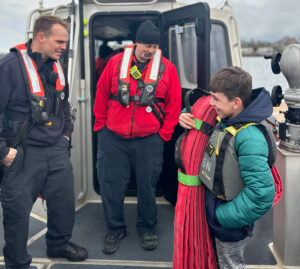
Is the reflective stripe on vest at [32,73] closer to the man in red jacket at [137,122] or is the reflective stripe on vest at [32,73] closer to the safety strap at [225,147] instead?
the man in red jacket at [137,122]

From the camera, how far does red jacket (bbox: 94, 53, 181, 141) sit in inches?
103

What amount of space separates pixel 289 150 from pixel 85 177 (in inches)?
82.3

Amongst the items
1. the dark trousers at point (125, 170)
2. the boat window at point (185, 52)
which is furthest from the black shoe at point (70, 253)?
the boat window at point (185, 52)

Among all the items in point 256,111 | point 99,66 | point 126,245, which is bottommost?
point 126,245

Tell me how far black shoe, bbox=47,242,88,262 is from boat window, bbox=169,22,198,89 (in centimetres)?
169

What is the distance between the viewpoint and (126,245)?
286 cm

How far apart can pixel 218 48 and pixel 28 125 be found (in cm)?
208

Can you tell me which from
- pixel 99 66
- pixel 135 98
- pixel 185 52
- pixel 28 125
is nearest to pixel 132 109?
pixel 135 98

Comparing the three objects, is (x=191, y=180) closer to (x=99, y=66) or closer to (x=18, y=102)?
(x=18, y=102)

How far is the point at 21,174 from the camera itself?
2.18m

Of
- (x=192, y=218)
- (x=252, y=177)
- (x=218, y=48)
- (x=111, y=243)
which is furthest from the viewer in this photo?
(x=218, y=48)

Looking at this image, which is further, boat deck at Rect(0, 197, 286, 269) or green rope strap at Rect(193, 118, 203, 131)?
boat deck at Rect(0, 197, 286, 269)

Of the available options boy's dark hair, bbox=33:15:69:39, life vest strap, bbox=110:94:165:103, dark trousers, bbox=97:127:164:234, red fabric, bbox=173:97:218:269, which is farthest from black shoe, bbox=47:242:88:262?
boy's dark hair, bbox=33:15:69:39

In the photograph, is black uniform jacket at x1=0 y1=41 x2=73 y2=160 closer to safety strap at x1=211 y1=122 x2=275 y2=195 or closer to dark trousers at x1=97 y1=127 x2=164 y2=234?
dark trousers at x1=97 y1=127 x2=164 y2=234
